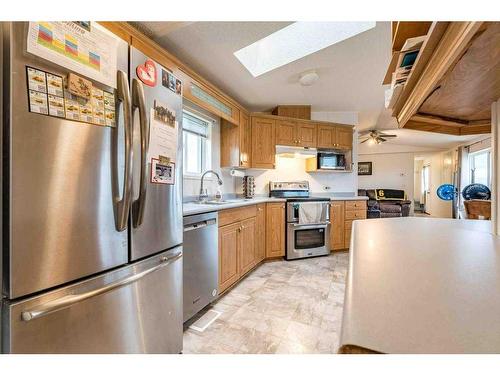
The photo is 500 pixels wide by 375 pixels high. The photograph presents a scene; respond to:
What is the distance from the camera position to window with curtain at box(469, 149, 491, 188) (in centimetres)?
575

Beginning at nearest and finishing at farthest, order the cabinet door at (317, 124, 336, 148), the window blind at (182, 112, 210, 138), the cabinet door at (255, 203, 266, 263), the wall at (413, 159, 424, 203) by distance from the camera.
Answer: the window blind at (182, 112, 210, 138), the cabinet door at (255, 203, 266, 263), the cabinet door at (317, 124, 336, 148), the wall at (413, 159, 424, 203)

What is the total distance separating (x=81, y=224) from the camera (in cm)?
91

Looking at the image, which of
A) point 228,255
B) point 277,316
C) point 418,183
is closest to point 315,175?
point 228,255

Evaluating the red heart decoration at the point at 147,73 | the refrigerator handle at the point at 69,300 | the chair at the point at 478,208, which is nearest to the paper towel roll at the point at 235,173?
the red heart decoration at the point at 147,73

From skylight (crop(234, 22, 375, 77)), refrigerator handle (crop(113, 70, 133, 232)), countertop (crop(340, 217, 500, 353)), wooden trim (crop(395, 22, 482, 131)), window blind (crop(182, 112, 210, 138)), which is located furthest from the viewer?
window blind (crop(182, 112, 210, 138))

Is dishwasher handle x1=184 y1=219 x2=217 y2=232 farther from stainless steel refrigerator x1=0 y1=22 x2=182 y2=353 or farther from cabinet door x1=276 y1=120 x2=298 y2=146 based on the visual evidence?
cabinet door x1=276 y1=120 x2=298 y2=146

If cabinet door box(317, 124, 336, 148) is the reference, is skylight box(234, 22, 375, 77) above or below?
above

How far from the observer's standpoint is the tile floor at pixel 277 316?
61.1 inches

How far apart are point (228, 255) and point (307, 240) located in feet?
5.21

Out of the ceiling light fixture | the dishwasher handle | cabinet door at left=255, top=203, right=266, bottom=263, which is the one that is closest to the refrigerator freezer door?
the dishwasher handle

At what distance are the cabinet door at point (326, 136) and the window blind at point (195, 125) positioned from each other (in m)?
1.86

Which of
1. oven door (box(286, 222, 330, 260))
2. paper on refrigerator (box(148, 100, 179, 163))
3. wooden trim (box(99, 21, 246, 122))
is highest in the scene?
wooden trim (box(99, 21, 246, 122))

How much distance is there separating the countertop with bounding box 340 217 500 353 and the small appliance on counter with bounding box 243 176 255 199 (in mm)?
2927
